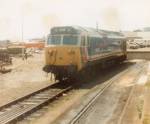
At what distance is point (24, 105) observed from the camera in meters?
15.9

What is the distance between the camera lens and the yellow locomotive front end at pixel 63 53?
21.8 metres

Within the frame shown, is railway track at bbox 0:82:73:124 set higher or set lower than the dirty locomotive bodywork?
lower

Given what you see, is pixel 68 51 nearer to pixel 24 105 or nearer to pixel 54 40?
pixel 54 40

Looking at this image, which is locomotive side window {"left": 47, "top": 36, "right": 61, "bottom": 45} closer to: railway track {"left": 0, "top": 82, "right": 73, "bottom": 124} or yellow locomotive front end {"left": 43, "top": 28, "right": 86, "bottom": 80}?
yellow locomotive front end {"left": 43, "top": 28, "right": 86, "bottom": 80}

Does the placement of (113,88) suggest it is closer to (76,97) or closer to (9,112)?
(76,97)

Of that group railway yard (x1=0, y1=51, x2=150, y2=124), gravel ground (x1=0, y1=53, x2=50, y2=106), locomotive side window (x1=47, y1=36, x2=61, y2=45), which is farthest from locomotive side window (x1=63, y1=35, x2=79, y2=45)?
gravel ground (x1=0, y1=53, x2=50, y2=106)

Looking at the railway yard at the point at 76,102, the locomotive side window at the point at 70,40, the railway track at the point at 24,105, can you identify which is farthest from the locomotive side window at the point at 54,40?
the railway track at the point at 24,105

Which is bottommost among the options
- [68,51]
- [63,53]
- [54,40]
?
[63,53]

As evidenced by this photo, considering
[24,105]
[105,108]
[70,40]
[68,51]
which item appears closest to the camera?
[105,108]

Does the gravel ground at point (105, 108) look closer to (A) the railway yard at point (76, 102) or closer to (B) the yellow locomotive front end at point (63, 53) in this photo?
(A) the railway yard at point (76, 102)

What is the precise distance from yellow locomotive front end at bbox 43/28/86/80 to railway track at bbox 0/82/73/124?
6.02ft

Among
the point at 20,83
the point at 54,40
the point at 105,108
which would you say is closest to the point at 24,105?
the point at 105,108

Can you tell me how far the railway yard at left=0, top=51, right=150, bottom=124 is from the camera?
1344 cm

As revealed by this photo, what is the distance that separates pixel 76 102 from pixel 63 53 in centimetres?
586
